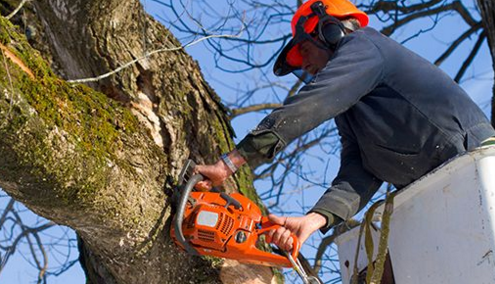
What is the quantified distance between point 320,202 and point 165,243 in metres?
0.67

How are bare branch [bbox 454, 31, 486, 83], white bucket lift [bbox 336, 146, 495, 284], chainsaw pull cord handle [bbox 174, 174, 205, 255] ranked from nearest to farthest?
white bucket lift [bbox 336, 146, 495, 284] < chainsaw pull cord handle [bbox 174, 174, 205, 255] < bare branch [bbox 454, 31, 486, 83]

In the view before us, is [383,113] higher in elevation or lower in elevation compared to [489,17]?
lower

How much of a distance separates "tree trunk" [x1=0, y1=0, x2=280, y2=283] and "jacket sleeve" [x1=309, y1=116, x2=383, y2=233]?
381 millimetres

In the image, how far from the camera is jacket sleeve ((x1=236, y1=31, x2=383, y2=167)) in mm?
2672

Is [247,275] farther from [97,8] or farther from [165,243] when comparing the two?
[97,8]

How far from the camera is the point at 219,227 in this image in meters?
2.66

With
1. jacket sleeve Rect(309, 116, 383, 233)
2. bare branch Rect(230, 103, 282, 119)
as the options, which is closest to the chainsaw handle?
jacket sleeve Rect(309, 116, 383, 233)

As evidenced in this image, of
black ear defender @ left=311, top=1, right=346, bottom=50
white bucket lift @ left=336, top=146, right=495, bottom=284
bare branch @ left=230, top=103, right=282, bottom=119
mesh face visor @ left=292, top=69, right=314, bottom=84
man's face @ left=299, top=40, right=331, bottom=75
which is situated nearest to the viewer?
white bucket lift @ left=336, top=146, right=495, bottom=284

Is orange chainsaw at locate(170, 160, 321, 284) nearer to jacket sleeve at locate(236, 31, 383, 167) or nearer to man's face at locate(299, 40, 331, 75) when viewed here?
jacket sleeve at locate(236, 31, 383, 167)

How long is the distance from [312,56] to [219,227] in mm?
1025

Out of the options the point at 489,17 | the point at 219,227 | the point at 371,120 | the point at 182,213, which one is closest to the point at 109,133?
the point at 182,213

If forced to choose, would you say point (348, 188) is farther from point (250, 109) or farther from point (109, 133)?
point (250, 109)

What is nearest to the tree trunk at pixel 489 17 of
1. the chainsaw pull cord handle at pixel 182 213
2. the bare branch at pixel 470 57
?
the bare branch at pixel 470 57

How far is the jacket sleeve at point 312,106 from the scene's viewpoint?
8.77 feet
